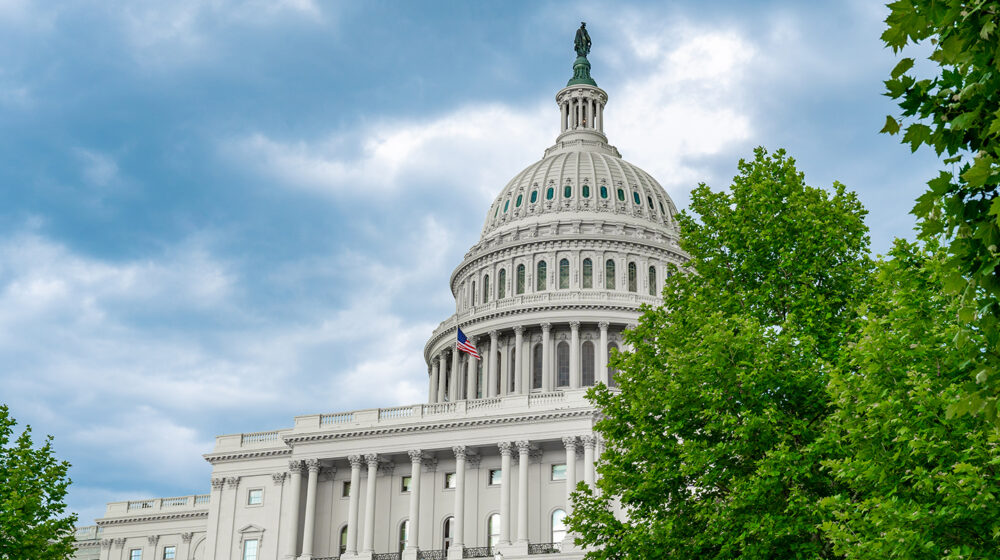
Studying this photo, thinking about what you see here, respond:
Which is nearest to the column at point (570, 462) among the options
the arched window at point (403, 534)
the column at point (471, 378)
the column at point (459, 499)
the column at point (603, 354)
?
the column at point (459, 499)

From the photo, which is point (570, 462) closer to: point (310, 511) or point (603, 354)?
point (310, 511)

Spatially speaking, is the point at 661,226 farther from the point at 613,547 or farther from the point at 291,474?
the point at 613,547

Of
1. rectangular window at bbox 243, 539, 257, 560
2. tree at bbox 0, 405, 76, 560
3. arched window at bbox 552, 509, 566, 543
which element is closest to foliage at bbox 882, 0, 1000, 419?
tree at bbox 0, 405, 76, 560

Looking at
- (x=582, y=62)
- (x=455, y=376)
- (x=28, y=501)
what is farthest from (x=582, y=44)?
(x=28, y=501)

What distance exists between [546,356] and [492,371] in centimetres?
568


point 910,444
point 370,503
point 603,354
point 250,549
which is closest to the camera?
point 910,444

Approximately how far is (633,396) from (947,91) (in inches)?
766

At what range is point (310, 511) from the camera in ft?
248

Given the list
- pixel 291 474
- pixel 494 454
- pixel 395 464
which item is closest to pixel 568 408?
pixel 494 454

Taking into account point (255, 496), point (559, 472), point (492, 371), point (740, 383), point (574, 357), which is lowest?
point (740, 383)

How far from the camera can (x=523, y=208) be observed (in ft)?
382

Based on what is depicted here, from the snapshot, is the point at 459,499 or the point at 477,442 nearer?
the point at 459,499

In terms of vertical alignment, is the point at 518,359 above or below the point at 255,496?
above

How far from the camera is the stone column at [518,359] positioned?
97938 mm
